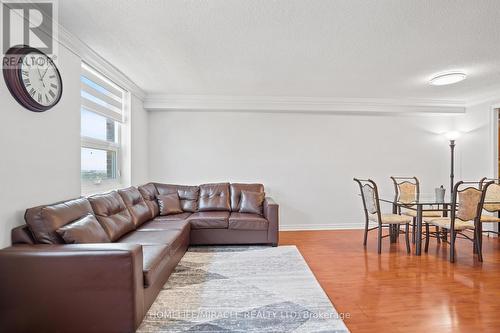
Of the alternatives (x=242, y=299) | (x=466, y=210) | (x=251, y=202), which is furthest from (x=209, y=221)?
(x=466, y=210)

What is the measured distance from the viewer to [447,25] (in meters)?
2.38

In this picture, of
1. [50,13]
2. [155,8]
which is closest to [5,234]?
[50,13]

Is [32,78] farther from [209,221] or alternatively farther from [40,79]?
[209,221]

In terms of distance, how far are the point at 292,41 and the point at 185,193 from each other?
9.58ft

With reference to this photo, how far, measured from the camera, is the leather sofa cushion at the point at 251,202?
4.27m

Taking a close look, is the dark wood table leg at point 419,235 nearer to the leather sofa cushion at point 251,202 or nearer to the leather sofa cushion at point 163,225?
the leather sofa cushion at point 251,202

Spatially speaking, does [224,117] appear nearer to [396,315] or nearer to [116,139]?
[116,139]

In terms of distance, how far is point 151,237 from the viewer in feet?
9.09

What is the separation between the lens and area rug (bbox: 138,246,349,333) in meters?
1.98

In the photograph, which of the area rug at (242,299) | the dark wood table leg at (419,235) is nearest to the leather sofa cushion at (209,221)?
the area rug at (242,299)

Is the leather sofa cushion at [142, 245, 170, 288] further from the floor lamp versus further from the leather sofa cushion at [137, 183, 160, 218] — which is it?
the floor lamp

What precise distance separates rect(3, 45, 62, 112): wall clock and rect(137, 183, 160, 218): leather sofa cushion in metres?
1.91

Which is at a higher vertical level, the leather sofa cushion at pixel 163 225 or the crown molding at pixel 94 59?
the crown molding at pixel 94 59

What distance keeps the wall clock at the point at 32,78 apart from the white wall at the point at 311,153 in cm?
259
